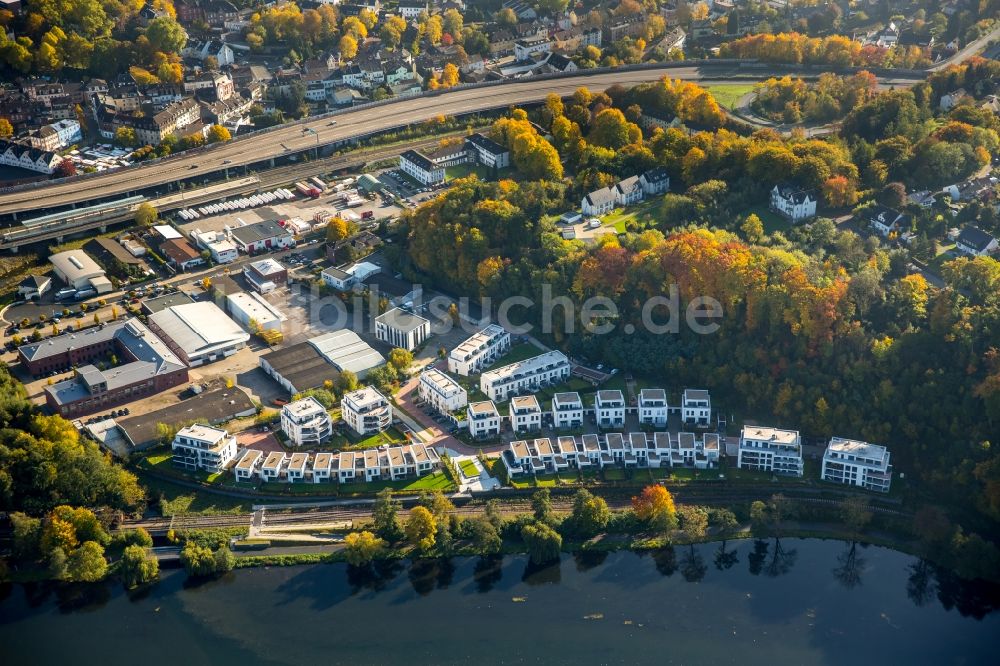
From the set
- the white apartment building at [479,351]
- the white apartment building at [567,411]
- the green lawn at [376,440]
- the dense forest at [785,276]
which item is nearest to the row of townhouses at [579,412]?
the white apartment building at [567,411]

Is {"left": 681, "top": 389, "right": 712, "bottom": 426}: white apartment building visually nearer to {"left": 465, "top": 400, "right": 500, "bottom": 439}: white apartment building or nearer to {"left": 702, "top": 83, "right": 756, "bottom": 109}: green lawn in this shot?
{"left": 465, "top": 400, "right": 500, "bottom": 439}: white apartment building

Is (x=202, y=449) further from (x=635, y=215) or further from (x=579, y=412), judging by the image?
(x=635, y=215)

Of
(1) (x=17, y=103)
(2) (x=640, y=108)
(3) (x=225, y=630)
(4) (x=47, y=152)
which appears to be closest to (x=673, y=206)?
(2) (x=640, y=108)

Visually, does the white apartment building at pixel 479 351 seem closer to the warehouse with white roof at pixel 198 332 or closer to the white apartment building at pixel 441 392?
the white apartment building at pixel 441 392

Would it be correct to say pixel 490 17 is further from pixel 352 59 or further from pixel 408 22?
pixel 352 59

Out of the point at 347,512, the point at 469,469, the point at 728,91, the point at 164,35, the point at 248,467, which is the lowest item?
the point at 347,512

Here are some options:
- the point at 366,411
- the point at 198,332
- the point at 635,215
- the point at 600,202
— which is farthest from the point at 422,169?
the point at 366,411
